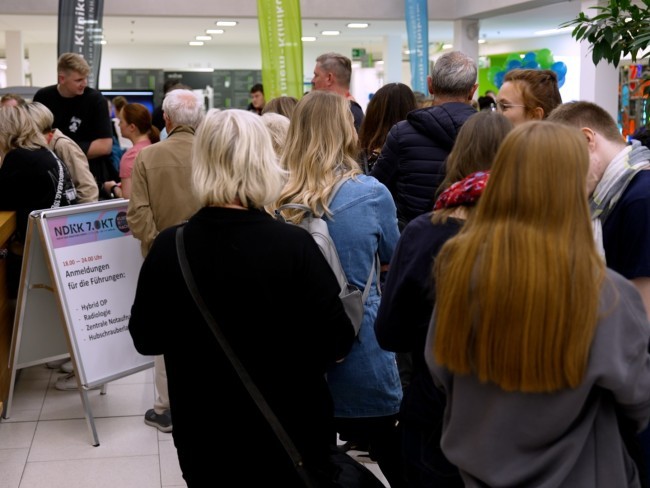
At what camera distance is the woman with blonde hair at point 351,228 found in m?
2.77

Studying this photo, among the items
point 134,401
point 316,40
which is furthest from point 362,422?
point 316,40

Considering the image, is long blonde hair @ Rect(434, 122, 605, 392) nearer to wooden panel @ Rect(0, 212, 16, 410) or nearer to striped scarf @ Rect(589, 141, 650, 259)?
striped scarf @ Rect(589, 141, 650, 259)

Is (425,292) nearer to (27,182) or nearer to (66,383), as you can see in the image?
(27,182)

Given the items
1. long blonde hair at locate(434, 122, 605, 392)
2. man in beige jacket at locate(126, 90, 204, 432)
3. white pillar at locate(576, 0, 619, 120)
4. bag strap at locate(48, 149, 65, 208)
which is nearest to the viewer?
long blonde hair at locate(434, 122, 605, 392)

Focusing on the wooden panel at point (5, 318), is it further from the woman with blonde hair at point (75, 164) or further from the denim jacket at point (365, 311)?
the denim jacket at point (365, 311)

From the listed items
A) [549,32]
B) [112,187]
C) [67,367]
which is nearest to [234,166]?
[67,367]

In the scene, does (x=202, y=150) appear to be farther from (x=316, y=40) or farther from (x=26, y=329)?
(x=316, y=40)

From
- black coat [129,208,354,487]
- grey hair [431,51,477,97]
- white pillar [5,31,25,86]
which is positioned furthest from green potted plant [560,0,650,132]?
white pillar [5,31,25,86]

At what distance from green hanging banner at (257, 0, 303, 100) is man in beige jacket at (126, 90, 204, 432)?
3768mm

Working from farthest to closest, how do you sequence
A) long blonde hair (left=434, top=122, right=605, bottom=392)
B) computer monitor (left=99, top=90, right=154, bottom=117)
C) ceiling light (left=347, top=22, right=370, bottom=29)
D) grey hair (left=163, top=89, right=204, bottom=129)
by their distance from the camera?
ceiling light (left=347, top=22, right=370, bottom=29)
computer monitor (left=99, top=90, right=154, bottom=117)
grey hair (left=163, top=89, right=204, bottom=129)
long blonde hair (left=434, top=122, right=605, bottom=392)

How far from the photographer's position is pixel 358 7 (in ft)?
45.4

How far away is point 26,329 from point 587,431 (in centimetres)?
349

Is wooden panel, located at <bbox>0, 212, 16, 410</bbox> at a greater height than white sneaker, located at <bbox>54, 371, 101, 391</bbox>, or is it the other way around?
wooden panel, located at <bbox>0, 212, 16, 410</bbox>

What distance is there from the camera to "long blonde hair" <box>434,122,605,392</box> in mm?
1517
